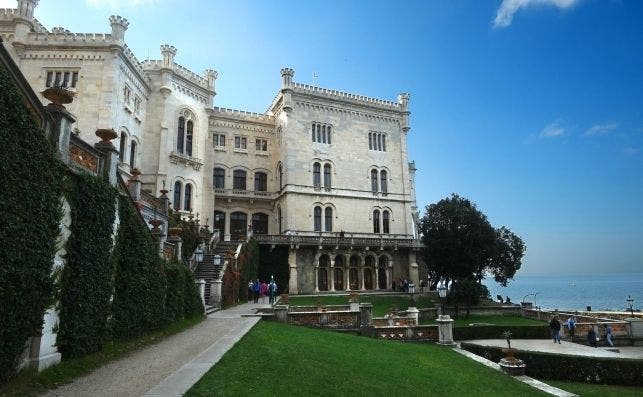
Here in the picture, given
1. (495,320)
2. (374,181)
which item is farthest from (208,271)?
(374,181)

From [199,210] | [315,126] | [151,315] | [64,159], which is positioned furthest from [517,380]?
[315,126]

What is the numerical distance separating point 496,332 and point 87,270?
79.7 ft

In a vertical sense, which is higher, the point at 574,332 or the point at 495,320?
the point at 495,320

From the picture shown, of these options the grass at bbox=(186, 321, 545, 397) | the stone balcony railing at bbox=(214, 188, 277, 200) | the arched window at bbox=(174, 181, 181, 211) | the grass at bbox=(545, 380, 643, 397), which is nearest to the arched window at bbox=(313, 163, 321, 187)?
the stone balcony railing at bbox=(214, 188, 277, 200)

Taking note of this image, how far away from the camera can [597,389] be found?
16.9 meters

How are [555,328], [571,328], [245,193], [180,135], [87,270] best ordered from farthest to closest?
1. [245,193]
2. [180,135]
3. [571,328]
4. [555,328]
5. [87,270]

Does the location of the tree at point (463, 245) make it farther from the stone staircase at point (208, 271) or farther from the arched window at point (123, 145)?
the arched window at point (123, 145)

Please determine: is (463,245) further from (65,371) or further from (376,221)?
(65,371)

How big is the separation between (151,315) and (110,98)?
21.5 meters

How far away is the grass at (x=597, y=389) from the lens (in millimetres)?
15914

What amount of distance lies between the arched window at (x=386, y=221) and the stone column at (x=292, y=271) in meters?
11.6

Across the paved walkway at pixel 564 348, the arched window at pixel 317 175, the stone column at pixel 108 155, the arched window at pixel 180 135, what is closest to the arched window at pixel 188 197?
the arched window at pixel 180 135

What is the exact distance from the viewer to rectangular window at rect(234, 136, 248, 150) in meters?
45.2

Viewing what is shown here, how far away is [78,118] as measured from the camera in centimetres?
2927
